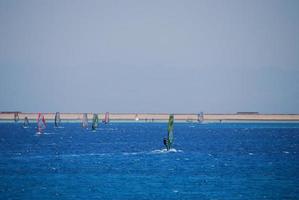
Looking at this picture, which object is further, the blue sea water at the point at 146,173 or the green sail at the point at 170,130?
the green sail at the point at 170,130

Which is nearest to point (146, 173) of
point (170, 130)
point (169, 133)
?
point (170, 130)

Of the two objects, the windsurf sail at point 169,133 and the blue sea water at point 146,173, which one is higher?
the windsurf sail at point 169,133

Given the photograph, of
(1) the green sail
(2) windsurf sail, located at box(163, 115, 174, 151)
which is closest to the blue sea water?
(2) windsurf sail, located at box(163, 115, 174, 151)

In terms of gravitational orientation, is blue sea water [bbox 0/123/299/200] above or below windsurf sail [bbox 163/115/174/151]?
below

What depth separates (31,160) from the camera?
3834 inches

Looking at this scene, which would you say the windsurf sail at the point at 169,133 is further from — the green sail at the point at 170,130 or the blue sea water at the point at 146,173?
the blue sea water at the point at 146,173

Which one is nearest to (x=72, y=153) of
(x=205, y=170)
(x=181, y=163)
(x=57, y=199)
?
(x=181, y=163)

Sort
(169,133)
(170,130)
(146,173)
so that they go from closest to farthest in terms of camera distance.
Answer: (146,173), (170,130), (169,133)

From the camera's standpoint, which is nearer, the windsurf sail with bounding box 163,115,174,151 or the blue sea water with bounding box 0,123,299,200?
the blue sea water with bounding box 0,123,299,200

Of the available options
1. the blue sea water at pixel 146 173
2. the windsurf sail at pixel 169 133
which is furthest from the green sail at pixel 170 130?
the blue sea water at pixel 146 173

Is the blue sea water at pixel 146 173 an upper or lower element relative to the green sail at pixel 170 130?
lower

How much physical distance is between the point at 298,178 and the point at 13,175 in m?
31.7

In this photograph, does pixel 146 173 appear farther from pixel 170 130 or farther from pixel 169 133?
pixel 169 133

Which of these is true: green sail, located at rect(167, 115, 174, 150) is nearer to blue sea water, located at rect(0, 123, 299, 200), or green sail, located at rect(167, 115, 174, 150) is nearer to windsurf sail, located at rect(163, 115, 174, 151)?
windsurf sail, located at rect(163, 115, 174, 151)
